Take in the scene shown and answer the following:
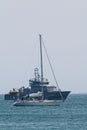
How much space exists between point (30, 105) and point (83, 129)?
6217 cm

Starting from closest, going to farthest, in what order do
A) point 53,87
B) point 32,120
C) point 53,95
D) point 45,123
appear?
point 45,123
point 32,120
point 53,95
point 53,87

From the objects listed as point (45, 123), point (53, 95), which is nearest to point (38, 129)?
point (45, 123)

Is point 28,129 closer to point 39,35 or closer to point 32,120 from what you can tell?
point 32,120

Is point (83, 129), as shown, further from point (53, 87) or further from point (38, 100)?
point (53, 87)

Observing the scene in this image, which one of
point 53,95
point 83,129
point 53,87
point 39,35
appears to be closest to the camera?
point 83,129

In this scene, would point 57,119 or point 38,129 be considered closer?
point 38,129

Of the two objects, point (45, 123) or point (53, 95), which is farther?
point (53, 95)

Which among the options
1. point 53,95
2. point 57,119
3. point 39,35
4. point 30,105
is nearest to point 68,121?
point 57,119

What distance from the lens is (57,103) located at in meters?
149

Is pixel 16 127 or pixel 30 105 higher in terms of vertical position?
pixel 30 105

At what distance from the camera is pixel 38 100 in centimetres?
15250

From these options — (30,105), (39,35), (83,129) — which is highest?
(39,35)

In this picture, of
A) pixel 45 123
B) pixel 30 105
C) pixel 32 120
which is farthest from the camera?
pixel 30 105

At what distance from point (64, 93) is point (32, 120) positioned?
7227cm
